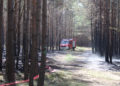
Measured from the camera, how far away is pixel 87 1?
1289 inches

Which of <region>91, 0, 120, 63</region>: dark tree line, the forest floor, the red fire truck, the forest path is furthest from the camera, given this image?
the red fire truck

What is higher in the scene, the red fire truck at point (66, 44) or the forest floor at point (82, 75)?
the red fire truck at point (66, 44)

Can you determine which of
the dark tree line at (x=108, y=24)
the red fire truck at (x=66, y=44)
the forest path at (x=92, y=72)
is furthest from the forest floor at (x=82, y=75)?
the red fire truck at (x=66, y=44)

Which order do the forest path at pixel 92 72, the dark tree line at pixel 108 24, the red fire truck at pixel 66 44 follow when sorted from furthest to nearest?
the red fire truck at pixel 66 44
the dark tree line at pixel 108 24
the forest path at pixel 92 72

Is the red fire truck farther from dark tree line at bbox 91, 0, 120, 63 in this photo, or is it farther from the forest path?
the forest path

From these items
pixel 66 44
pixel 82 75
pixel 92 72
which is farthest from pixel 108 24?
pixel 66 44

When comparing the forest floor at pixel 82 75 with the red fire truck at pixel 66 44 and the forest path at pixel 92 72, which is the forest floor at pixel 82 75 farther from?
the red fire truck at pixel 66 44

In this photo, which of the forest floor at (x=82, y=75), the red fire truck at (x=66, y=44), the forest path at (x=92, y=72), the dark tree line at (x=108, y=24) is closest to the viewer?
the forest floor at (x=82, y=75)

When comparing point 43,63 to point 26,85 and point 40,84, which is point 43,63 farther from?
point 26,85

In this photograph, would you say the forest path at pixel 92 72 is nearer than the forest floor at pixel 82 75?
No

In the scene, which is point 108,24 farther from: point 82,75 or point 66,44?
point 66,44

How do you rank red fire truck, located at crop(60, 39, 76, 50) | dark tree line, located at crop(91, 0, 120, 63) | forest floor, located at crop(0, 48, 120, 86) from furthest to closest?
red fire truck, located at crop(60, 39, 76, 50) < dark tree line, located at crop(91, 0, 120, 63) < forest floor, located at crop(0, 48, 120, 86)

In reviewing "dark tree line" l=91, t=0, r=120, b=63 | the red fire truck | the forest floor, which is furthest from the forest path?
the red fire truck

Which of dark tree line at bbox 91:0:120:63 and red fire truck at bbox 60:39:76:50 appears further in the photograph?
red fire truck at bbox 60:39:76:50
